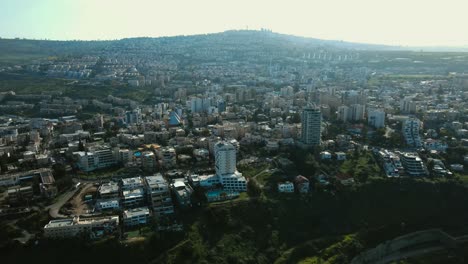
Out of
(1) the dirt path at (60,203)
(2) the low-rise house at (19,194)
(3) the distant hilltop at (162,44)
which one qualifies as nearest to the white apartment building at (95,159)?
(1) the dirt path at (60,203)

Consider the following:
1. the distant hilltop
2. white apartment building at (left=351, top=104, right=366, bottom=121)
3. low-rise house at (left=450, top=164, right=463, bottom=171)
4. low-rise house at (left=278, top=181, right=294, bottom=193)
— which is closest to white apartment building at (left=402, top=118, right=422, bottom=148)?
low-rise house at (left=450, top=164, right=463, bottom=171)

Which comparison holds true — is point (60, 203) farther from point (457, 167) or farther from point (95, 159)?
point (457, 167)

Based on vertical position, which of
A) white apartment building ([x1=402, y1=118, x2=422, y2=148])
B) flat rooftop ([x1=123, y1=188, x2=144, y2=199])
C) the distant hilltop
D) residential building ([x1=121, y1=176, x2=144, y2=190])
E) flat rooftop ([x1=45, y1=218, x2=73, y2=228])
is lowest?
flat rooftop ([x1=45, y1=218, x2=73, y2=228])

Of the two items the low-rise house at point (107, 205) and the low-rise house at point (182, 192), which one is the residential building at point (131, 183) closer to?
the low-rise house at point (107, 205)

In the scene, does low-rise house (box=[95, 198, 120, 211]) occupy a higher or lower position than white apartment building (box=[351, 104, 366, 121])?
lower

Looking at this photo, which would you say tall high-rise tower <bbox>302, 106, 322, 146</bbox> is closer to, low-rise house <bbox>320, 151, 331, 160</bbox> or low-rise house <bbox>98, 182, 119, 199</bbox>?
low-rise house <bbox>320, 151, 331, 160</bbox>

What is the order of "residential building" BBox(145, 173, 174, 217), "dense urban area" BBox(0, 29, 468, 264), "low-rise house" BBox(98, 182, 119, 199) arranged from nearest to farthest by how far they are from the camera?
1. "dense urban area" BBox(0, 29, 468, 264)
2. "residential building" BBox(145, 173, 174, 217)
3. "low-rise house" BBox(98, 182, 119, 199)

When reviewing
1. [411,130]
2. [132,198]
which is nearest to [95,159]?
[132,198]

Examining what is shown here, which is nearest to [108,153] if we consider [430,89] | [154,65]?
[430,89]
